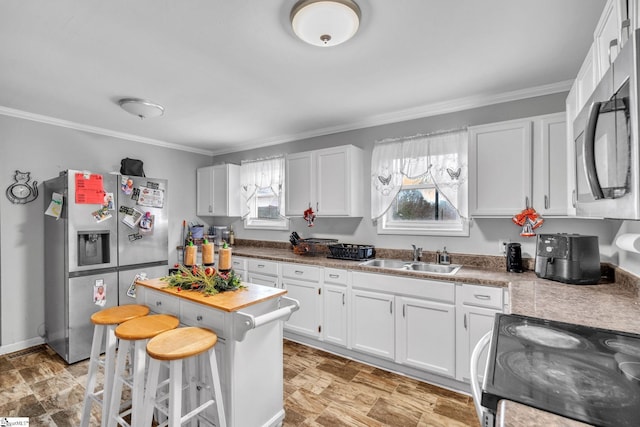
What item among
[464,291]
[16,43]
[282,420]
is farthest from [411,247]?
[16,43]

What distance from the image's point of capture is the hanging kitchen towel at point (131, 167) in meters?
3.72

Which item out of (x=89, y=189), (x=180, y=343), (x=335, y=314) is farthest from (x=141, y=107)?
(x=335, y=314)

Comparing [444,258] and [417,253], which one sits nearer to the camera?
[444,258]

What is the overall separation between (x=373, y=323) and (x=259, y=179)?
2545 mm

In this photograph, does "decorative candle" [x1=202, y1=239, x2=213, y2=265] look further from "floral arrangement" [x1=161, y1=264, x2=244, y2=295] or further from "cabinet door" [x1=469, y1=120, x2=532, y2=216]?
"cabinet door" [x1=469, y1=120, x2=532, y2=216]

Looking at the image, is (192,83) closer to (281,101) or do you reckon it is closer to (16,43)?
(281,101)

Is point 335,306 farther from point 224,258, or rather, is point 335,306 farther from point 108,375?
point 108,375

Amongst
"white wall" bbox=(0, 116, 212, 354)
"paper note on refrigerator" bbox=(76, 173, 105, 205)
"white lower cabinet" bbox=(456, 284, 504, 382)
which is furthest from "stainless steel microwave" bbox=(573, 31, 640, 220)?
"white wall" bbox=(0, 116, 212, 354)

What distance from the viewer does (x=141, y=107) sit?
2.79 meters

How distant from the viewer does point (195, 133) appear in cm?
390

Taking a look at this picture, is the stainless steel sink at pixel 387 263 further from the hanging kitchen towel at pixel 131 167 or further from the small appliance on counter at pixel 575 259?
the hanging kitchen towel at pixel 131 167

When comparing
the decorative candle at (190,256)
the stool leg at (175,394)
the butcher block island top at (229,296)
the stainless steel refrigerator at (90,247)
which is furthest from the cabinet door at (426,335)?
the stainless steel refrigerator at (90,247)

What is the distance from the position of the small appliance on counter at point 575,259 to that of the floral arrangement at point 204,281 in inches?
85.7

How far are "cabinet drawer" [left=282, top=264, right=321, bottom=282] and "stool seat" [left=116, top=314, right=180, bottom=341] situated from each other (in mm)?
1500
